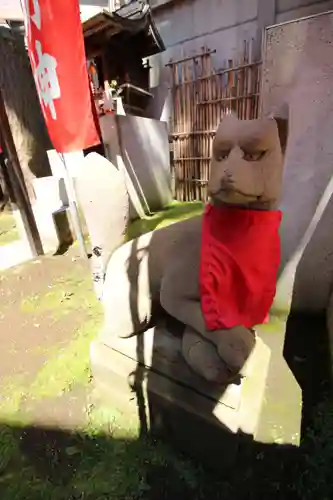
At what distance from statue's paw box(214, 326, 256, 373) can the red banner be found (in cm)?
190

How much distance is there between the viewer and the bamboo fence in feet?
14.3

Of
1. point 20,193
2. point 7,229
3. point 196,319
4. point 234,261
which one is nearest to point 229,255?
point 234,261

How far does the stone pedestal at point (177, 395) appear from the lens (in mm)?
1227

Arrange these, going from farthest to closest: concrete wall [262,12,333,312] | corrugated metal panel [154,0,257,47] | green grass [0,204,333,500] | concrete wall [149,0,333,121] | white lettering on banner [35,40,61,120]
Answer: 1. corrugated metal panel [154,0,257,47]
2. concrete wall [149,0,333,121]
3. white lettering on banner [35,40,61,120]
4. concrete wall [262,12,333,312]
5. green grass [0,204,333,500]

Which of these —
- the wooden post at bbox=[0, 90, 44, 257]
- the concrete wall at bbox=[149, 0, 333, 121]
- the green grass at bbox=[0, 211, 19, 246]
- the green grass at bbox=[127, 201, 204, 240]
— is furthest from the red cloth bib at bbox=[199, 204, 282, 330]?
the green grass at bbox=[0, 211, 19, 246]

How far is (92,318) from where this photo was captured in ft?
7.77

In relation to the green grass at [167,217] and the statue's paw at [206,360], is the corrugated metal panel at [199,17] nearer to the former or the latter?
the green grass at [167,217]

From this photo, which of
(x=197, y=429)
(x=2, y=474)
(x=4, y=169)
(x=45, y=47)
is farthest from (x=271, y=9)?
(x=2, y=474)

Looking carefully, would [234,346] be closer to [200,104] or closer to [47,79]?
[47,79]

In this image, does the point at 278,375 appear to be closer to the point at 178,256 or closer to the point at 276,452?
the point at 276,452

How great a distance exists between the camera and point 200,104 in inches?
190

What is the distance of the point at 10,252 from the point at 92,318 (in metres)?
2.02

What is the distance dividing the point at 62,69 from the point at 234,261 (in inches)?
A: 77.1

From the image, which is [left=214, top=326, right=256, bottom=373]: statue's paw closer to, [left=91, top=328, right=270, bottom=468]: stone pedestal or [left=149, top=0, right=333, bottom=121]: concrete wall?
[left=91, top=328, right=270, bottom=468]: stone pedestal
